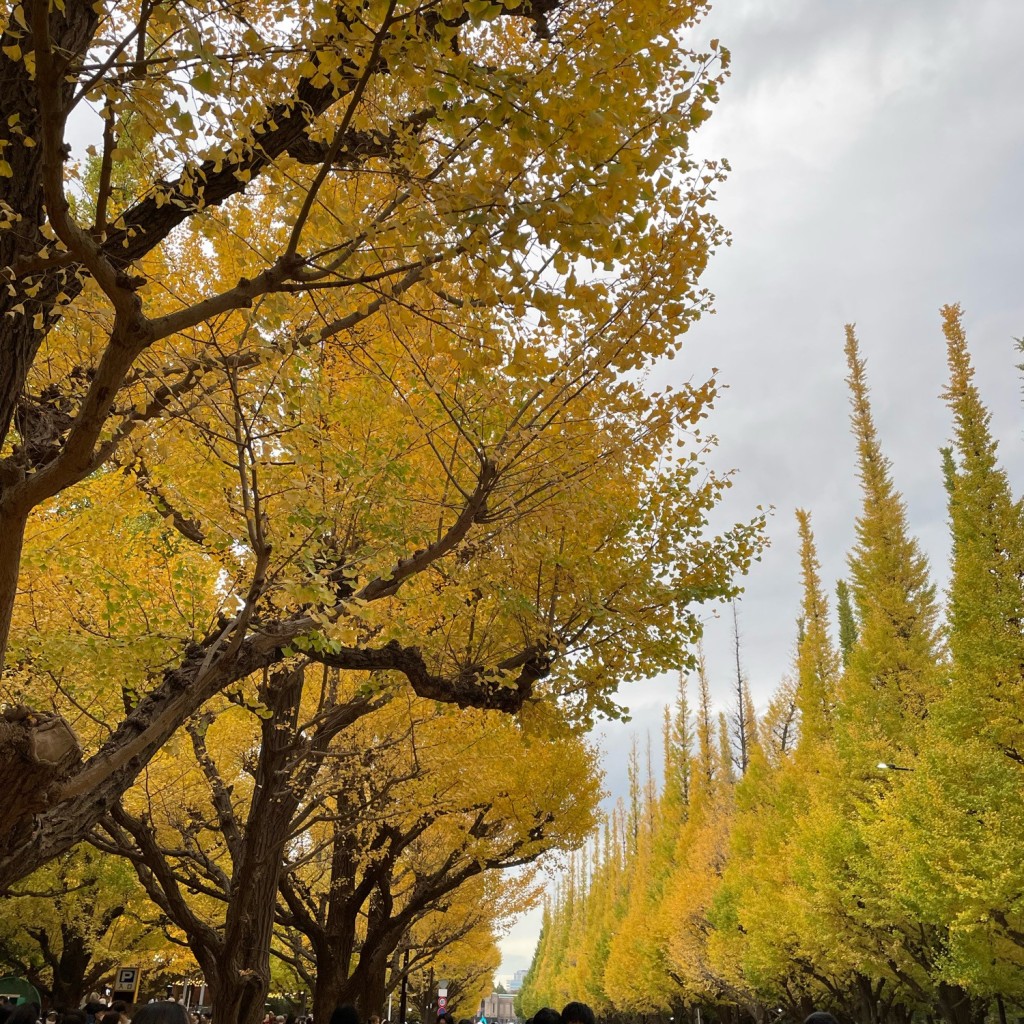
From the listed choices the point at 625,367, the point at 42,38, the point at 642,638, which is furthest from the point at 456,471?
the point at 42,38

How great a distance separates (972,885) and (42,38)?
607 inches

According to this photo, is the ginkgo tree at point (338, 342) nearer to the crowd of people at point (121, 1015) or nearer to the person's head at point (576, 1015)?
the crowd of people at point (121, 1015)

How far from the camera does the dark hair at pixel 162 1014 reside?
11.1ft

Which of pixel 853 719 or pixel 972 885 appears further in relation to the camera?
pixel 853 719

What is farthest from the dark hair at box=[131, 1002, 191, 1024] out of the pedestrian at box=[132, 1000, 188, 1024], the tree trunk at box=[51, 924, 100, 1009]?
the tree trunk at box=[51, 924, 100, 1009]

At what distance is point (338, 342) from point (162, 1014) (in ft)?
14.9

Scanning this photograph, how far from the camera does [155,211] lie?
3.88m

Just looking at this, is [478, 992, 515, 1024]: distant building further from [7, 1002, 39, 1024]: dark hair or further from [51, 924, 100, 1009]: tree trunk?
[7, 1002, 39, 1024]: dark hair

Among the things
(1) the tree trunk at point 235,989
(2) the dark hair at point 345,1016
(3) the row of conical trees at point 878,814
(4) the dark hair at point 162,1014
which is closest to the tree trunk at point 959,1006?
(3) the row of conical trees at point 878,814

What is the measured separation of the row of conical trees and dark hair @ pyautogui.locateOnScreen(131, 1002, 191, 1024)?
12919mm

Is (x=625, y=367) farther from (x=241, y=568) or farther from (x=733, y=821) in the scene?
(x=733, y=821)

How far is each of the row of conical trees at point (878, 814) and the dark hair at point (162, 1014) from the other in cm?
1292

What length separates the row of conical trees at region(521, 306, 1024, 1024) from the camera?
1371 centimetres

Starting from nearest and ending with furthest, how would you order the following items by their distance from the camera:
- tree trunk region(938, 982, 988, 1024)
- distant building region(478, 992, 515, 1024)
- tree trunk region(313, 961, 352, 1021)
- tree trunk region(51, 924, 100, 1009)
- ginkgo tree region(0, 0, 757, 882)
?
ginkgo tree region(0, 0, 757, 882) < tree trunk region(313, 961, 352, 1021) < tree trunk region(938, 982, 988, 1024) < tree trunk region(51, 924, 100, 1009) < distant building region(478, 992, 515, 1024)
